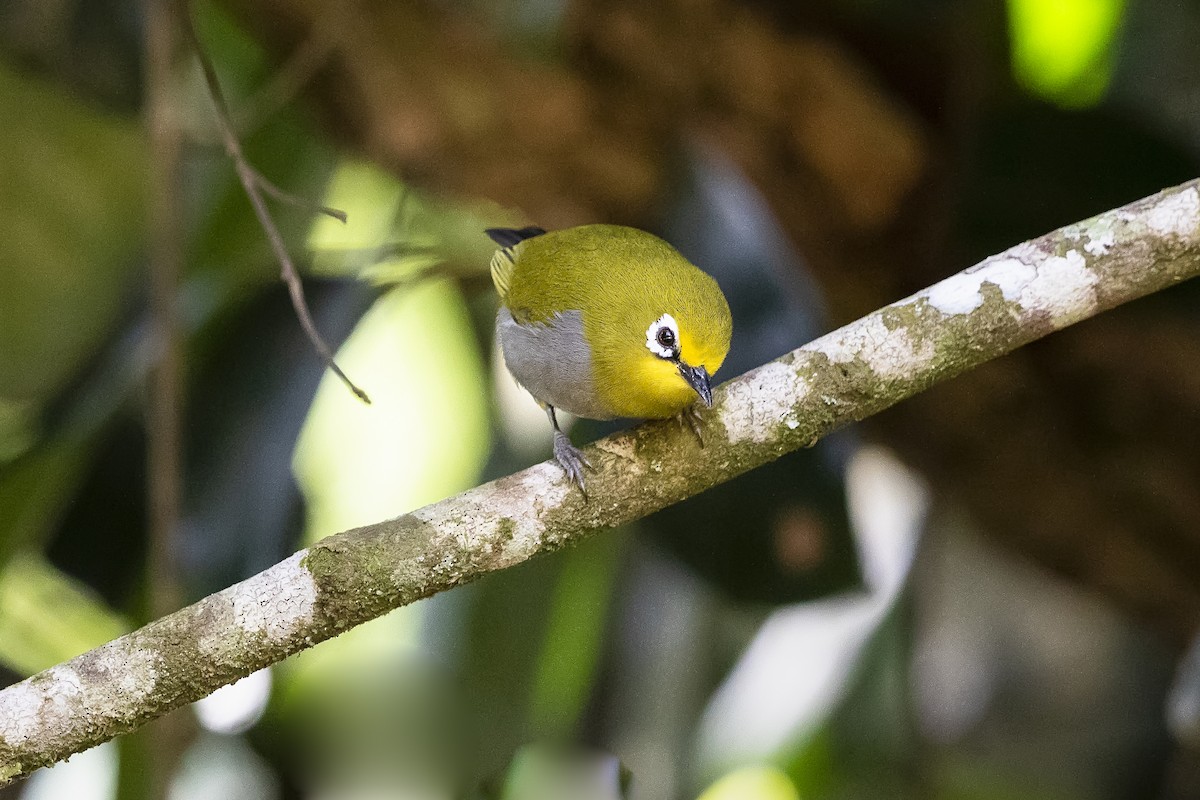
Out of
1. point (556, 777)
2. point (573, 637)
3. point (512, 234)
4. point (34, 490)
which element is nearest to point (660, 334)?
point (512, 234)

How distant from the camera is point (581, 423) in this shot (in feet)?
8.71

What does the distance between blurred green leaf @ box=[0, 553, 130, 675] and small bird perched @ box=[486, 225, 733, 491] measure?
4.53 feet

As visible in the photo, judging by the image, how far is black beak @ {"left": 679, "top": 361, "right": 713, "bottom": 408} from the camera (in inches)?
65.6

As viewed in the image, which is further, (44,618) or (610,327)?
(44,618)

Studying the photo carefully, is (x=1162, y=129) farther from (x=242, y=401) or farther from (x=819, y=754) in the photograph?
(x=242, y=401)

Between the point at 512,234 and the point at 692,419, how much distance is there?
883 millimetres

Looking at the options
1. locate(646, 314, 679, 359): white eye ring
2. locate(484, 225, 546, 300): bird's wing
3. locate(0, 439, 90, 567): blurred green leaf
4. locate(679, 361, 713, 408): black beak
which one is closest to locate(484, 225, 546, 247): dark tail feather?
locate(484, 225, 546, 300): bird's wing

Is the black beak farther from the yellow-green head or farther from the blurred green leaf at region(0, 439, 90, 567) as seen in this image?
the blurred green leaf at region(0, 439, 90, 567)

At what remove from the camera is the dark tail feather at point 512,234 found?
241cm

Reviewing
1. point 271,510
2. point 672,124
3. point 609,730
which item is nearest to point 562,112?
point 672,124

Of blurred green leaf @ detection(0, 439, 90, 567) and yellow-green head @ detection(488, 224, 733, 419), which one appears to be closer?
yellow-green head @ detection(488, 224, 733, 419)

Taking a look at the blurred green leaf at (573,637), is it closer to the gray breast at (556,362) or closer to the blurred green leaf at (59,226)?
the gray breast at (556,362)

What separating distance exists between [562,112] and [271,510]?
131cm

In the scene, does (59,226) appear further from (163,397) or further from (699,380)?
(699,380)
